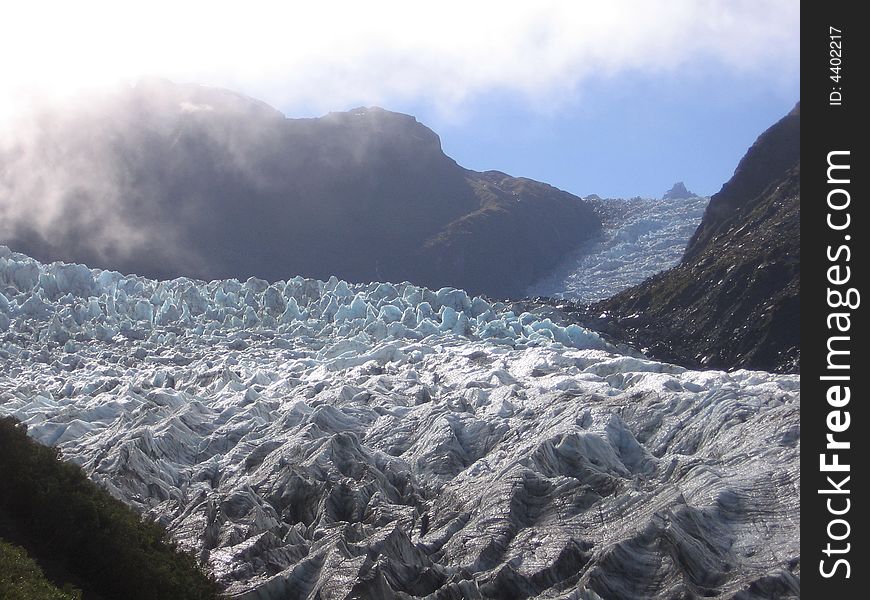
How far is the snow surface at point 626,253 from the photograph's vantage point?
448ft

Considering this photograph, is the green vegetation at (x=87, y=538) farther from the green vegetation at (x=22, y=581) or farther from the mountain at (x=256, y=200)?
the mountain at (x=256, y=200)

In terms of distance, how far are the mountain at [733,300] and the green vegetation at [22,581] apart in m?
63.6

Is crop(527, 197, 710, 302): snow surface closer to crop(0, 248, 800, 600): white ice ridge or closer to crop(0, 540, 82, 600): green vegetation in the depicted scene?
crop(0, 248, 800, 600): white ice ridge

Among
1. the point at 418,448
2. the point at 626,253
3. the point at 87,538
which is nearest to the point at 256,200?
the point at 626,253

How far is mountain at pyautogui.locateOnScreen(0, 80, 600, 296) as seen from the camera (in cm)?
14025

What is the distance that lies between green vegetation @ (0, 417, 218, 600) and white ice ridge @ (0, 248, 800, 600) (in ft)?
10.1

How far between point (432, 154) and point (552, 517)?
152 metres

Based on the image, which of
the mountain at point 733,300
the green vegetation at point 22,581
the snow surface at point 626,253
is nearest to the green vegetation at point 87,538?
the green vegetation at point 22,581

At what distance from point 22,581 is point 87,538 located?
6.49 m

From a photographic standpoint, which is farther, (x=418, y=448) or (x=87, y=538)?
(x=418, y=448)

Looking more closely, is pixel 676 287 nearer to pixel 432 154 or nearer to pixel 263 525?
pixel 263 525

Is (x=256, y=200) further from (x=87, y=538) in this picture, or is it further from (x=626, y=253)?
(x=87, y=538)

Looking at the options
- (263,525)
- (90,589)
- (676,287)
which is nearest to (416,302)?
(676,287)

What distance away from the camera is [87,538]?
89.8 feet
